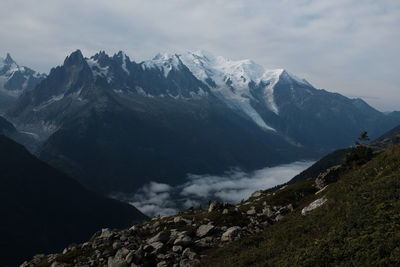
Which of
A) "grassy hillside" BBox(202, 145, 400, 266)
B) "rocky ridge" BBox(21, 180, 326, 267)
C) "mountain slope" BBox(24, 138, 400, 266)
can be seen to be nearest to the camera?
"grassy hillside" BBox(202, 145, 400, 266)

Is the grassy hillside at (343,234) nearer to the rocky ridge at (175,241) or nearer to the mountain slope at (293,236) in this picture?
the mountain slope at (293,236)

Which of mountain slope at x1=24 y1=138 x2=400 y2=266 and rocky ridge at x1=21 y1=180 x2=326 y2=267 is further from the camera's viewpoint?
rocky ridge at x1=21 y1=180 x2=326 y2=267

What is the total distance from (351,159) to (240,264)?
105 ft

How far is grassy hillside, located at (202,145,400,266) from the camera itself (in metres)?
20.7

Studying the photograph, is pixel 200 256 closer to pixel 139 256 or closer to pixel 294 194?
pixel 139 256

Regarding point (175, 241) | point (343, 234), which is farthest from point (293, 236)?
point (175, 241)

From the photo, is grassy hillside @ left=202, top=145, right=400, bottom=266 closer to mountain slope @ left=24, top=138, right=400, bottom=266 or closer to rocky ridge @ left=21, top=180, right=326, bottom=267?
mountain slope @ left=24, top=138, right=400, bottom=266

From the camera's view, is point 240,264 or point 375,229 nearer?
point 375,229

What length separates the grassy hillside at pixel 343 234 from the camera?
20.7m

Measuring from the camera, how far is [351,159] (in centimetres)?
5103

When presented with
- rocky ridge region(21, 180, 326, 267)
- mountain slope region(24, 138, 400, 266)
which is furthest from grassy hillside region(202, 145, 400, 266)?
rocky ridge region(21, 180, 326, 267)

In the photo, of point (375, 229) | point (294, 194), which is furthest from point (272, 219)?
point (375, 229)

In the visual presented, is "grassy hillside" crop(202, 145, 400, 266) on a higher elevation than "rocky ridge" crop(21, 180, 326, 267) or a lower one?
higher

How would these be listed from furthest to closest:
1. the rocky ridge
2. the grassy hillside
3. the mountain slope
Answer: the rocky ridge, the mountain slope, the grassy hillside
